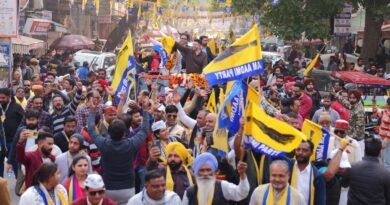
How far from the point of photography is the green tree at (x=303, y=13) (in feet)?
83.5

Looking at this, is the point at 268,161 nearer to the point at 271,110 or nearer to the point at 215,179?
the point at 215,179

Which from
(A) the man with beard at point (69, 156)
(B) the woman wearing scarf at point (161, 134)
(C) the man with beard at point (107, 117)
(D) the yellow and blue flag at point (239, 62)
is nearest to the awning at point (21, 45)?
(C) the man with beard at point (107, 117)

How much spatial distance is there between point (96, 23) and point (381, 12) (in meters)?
29.3

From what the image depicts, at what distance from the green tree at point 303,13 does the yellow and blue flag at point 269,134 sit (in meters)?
17.8

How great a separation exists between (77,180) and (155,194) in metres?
1.10

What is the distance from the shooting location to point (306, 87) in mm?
15133

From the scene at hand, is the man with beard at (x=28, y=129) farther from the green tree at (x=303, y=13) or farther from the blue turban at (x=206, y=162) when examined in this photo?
the green tree at (x=303, y=13)

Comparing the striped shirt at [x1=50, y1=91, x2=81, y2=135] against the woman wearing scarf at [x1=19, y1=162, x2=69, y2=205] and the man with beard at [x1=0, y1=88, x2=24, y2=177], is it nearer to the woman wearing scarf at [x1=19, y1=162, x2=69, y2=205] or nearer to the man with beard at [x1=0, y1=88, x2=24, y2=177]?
the man with beard at [x1=0, y1=88, x2=24, y2=177]

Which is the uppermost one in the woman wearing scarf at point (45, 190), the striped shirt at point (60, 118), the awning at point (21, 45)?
the woman wearing scarf at point (45, 190)

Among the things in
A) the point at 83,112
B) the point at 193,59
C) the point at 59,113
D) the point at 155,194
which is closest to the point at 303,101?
the point at 193,59

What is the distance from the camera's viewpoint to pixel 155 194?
683 cm

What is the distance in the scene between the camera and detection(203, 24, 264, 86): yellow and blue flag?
28.7 ft

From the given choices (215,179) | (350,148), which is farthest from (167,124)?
(215,179)

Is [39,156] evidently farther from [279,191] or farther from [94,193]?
[279,191]
